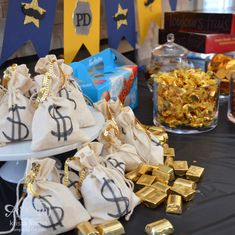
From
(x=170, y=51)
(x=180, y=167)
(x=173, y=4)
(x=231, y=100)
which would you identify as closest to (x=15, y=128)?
(x=180, y=167)

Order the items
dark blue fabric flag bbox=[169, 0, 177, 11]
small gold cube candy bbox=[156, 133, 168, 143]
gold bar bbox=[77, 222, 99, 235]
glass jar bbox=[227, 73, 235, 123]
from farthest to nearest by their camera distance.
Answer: dark blue fabric flag bbox=[169, 0, 177, 11] < glass jar bbox=[227, 73, 235, 123] < small gold cube candy bbox=[156, 133, 168, 143] < gold bar bbox=[77, 222, 99, 235]

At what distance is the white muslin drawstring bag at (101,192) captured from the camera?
1.96 feet

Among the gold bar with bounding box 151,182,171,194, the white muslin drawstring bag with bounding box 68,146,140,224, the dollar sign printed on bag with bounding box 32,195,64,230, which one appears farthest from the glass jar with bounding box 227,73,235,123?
the dollar sign printed on bag with bounding box 32,195,64,230

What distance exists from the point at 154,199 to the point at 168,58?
772 millimetres

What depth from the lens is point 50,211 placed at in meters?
0.55

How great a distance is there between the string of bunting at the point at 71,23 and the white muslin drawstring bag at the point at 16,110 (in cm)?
31

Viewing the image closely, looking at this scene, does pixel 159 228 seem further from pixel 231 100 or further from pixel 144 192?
pixel 231 100

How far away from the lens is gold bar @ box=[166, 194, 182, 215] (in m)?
0.63

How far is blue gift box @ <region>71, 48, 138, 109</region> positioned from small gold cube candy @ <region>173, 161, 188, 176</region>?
29 centimetres

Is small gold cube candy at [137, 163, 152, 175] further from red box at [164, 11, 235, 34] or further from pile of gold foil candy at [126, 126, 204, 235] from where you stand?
red box at [164, 11, 235, 34]

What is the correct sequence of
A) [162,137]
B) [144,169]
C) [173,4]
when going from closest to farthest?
1. [144,169]
2. [162,137]
3. [173,4]

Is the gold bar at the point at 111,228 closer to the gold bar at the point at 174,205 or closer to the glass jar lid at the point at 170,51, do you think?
the gold bar at the point at 174,205

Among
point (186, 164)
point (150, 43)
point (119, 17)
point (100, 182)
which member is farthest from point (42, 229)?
point (150, 43)

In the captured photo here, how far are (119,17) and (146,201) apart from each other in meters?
0.89
